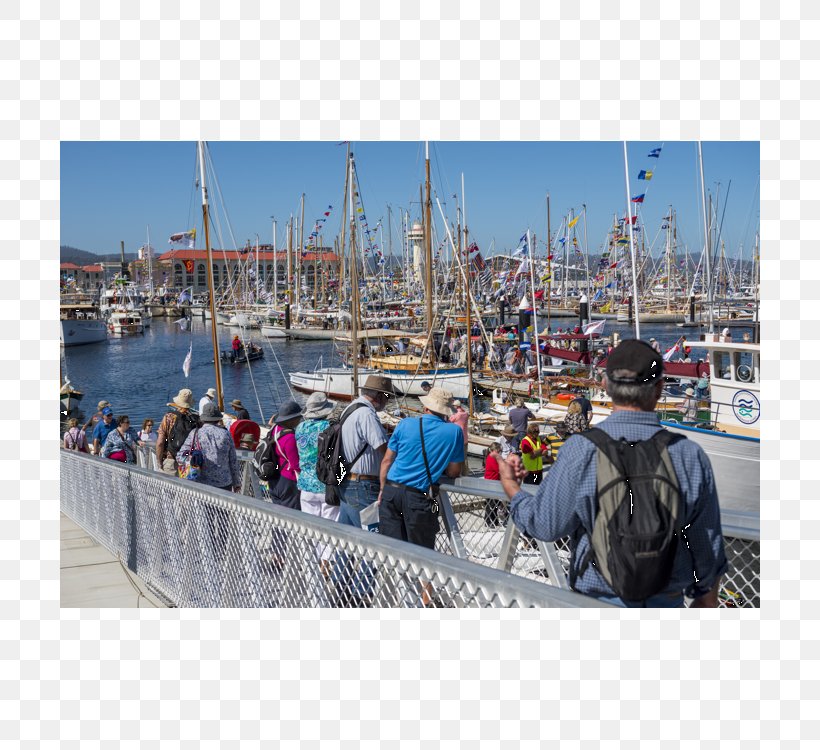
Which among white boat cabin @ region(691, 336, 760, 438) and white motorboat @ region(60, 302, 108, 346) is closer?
white boat cabin @ region(691, 336, 760, 438)

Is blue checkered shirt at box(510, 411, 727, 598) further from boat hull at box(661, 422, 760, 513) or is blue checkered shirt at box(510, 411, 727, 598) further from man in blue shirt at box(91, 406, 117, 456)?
boat hull at box(661, 422, 760, 513)

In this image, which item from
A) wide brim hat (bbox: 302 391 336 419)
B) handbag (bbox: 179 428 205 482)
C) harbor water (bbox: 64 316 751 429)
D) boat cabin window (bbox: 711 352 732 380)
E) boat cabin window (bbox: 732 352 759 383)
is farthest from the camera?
harbor water (bbox: 64 316 751 429)

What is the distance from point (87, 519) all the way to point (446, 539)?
17.4ft

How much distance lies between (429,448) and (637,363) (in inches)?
88.5

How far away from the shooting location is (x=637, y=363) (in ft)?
8.07

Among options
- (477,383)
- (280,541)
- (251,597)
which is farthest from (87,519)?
(477,383)

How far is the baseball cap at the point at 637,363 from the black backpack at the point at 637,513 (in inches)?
7.9

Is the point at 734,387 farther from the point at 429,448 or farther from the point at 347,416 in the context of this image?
the point at 429,448

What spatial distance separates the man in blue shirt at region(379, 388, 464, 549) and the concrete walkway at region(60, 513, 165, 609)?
2.33 meters

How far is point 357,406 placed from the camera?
5191mm

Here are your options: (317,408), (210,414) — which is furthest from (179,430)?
(317,408)

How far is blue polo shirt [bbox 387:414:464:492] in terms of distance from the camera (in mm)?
4582

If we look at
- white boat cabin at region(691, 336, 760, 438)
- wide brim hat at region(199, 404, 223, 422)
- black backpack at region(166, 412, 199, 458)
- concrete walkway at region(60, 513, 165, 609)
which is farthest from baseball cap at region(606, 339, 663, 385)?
white boat cabin at region(691, 336, 760, 438)

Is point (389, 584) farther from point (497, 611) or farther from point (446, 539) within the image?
point (446, 539)
